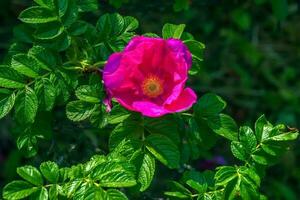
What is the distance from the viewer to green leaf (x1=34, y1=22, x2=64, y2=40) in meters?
1.74

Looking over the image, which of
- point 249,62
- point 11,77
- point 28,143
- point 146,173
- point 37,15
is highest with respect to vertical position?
point 37,15

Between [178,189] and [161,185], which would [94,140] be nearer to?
[161,185]

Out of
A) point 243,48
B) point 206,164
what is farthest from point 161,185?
point 243,48

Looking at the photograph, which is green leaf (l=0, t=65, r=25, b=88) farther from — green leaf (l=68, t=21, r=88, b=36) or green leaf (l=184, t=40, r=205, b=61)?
green leaf (l=184, t=40, r=205, b=61)

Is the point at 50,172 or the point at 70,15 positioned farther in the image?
the point at 70,15

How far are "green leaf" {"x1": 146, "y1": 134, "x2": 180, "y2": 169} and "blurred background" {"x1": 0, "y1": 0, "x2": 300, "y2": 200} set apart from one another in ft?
4.99

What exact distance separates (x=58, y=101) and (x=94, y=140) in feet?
3.03

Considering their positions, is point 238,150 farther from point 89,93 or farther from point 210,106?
point 89,93

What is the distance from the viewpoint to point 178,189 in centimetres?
171

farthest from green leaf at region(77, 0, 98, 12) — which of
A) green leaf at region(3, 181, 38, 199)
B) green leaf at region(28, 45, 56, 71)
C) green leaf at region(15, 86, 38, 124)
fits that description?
green leaf at region(3, 181, 38, 199)

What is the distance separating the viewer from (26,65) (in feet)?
5.57

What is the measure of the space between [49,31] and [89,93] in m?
0.20

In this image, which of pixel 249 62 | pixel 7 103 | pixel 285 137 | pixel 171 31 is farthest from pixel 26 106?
pixel 249 62

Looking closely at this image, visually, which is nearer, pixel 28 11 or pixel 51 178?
pixel 51 178
